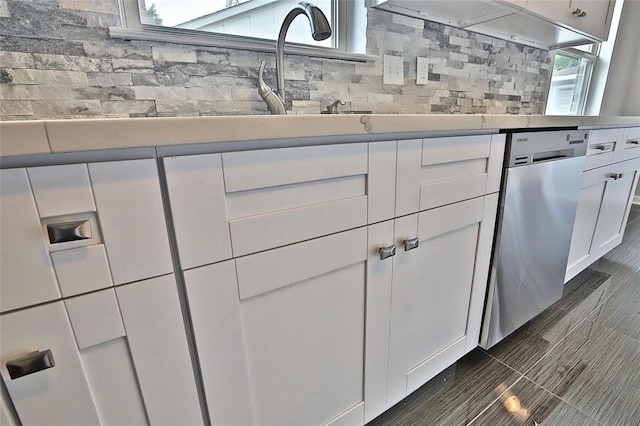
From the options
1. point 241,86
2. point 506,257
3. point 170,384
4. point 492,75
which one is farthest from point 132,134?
point 492,75

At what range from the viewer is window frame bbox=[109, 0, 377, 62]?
0.83 meters

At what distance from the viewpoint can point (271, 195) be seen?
0.57m

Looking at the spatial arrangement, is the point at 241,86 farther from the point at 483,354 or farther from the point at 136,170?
the point at 483,354

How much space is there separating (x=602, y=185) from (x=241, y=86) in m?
1.82

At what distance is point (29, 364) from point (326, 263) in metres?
0.49

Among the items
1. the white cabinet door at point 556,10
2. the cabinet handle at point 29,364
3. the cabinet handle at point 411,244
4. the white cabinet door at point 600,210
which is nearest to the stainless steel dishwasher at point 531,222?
the white cabinet door at point 600,210

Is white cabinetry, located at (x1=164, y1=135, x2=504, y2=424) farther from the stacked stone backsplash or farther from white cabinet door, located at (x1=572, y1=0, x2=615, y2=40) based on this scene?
white cabinet door, located at (x1=572, y1=0, x2=615, y2=40)

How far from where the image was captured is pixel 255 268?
582 mm

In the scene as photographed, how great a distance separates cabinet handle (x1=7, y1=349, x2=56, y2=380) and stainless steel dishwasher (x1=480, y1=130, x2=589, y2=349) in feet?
3.86

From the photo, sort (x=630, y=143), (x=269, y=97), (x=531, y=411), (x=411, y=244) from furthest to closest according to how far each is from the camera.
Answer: (x=630, y=143), (x=531, y=411), (x=269, y=97), (x=411, y=244)

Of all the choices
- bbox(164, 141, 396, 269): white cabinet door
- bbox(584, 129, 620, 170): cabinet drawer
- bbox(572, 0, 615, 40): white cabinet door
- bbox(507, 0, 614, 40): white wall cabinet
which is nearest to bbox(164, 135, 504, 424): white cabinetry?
bbox(164, 141, 396, 269): white cabinet door

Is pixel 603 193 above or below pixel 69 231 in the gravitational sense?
below

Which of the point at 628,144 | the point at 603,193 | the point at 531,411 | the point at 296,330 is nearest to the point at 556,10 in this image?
the point at 628,144

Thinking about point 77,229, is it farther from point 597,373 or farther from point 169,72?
point 597,373
